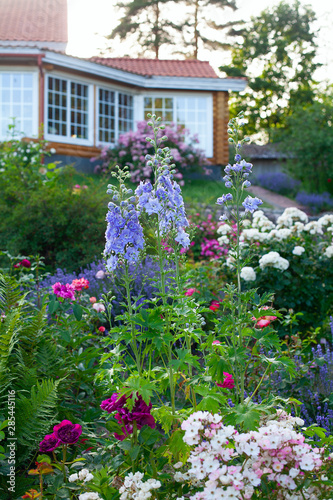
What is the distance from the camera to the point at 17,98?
42.1ft

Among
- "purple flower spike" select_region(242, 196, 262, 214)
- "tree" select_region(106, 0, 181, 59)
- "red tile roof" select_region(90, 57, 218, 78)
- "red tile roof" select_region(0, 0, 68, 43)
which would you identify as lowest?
"purple flower spike" select_region(242, 196, 262, 214)

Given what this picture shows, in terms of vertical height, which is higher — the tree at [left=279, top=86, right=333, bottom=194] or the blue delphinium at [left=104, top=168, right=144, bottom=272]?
the tree at [left=279, top=86, right=333, bottom=194]

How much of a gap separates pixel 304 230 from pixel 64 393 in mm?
3213

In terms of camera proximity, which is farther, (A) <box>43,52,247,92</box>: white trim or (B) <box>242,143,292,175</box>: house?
(B) <box>242,143,292,175</box>: house

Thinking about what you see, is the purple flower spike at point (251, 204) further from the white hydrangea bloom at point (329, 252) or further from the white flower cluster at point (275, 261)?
the white hydrangea bloom at point (329, 252)

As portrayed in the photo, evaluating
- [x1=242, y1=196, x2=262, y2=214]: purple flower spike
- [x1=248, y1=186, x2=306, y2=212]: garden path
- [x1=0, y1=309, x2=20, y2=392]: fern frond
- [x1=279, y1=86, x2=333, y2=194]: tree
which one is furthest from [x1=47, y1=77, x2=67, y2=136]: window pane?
[x1=242, y1=196, x2=262, y2=214]: purple flower spike

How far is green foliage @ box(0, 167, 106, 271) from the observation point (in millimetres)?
5852

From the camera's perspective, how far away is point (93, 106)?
13961mm

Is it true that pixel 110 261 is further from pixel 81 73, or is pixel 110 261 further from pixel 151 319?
pixel 81 73

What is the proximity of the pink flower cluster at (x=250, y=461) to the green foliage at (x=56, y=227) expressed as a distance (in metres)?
4.28

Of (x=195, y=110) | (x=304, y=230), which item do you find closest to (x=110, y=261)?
(x=304, y=230)

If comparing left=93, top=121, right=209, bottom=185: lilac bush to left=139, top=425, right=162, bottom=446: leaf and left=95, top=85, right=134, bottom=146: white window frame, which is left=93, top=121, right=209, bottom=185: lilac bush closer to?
left=95, top=85, right=134, bottom=146: white window frame

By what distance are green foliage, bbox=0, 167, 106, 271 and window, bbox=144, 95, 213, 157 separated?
380 inches

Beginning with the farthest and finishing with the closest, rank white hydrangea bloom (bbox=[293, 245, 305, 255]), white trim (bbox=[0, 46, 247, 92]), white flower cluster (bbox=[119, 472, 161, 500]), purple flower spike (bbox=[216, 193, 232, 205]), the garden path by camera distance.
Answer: white trim (bbox=[0, 46, 247, 92]) → the garden path → white hydrangea bloom (bbox=[293, 245, 305, 255]) → purple flower spike (bbox=[216, 193, 232, 205]) → white flower cluster (bbox=[119, 472, 161, 500])
